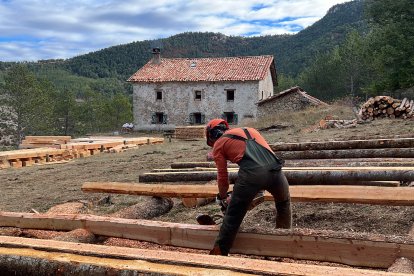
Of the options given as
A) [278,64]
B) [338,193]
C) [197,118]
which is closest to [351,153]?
[338,193]

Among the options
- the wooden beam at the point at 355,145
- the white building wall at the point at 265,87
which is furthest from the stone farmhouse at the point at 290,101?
the wooden beam at the point at 355,145

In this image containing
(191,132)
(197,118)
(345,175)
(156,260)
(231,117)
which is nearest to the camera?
(156,260)

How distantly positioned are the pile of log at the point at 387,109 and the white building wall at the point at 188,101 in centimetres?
1748

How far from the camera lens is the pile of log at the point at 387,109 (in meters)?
16.7

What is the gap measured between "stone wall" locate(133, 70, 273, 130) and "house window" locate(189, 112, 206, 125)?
0.62ft

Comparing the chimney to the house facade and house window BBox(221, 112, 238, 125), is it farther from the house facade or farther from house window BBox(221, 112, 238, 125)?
house window BBox(221, 112, 238, 125)

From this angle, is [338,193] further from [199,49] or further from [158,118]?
[199,49]

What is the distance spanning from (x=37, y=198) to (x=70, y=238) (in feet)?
14.3

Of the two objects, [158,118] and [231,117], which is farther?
[158,118]

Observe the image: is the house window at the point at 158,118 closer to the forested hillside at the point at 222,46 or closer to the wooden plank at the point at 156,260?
the wooden plank at the point at 156,260

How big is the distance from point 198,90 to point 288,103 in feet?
27.0

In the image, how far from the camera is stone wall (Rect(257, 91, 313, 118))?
32.2 meters

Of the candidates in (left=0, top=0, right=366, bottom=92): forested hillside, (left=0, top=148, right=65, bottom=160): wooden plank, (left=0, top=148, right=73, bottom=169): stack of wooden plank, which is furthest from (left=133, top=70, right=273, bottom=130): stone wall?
(left=0, top=0, right=366, bottom=92): forested hillside

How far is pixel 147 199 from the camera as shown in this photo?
6773 millimetres
